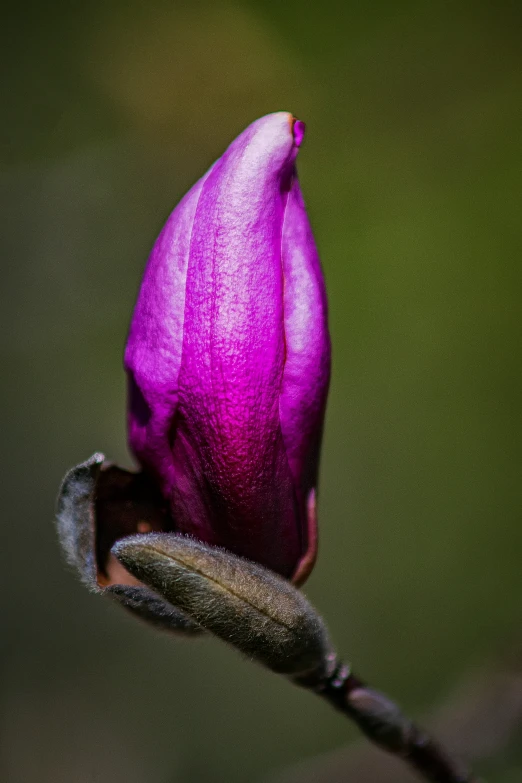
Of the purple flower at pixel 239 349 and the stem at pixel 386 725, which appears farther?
the stem at pixel 386 725

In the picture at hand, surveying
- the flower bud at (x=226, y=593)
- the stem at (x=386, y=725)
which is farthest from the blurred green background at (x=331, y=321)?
the flower bud at (x=226, y=593)

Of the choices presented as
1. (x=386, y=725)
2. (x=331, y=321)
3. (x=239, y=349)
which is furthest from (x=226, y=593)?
(x=331, y=321)

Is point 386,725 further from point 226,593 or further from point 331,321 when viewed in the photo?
point 331,321

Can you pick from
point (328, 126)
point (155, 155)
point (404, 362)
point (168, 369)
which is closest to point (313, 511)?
point (168, 369)

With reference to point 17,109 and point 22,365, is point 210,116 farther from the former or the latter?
point 22,365

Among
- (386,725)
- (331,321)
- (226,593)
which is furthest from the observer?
(331,321)

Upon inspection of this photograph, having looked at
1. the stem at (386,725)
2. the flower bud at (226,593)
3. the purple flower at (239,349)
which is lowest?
the stem at (386,725)

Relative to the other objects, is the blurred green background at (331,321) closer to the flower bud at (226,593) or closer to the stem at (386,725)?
the stem at (386,725)

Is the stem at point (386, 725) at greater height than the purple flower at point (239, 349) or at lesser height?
lesser
